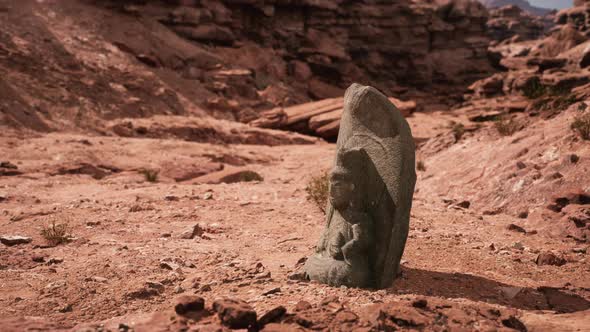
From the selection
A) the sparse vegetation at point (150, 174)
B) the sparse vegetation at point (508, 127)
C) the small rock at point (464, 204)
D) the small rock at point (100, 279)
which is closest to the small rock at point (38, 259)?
the small rock at point (100, 279)

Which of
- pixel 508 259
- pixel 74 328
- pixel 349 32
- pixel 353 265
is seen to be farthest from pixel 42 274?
pixel 349 32

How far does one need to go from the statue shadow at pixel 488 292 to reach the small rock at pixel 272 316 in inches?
39.8

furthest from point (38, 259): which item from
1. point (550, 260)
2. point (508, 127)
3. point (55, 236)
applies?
point (508, 127)

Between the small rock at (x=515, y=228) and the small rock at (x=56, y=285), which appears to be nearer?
the small rock at (x=56, y=285)

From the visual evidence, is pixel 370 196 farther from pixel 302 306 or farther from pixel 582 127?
pixel 582 127

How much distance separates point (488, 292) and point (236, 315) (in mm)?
2046

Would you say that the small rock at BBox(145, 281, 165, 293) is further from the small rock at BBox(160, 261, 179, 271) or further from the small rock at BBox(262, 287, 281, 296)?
the small rock at BBox(262, 287, 281, 296)

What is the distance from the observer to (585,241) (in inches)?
222

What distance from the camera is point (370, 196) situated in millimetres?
4004

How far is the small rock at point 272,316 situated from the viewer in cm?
304

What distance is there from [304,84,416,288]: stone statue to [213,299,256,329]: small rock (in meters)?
1.04

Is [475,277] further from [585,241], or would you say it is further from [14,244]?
[14,244]

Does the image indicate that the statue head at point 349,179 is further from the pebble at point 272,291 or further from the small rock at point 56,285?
the small rock at point 56,285

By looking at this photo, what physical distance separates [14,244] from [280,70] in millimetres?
19888
